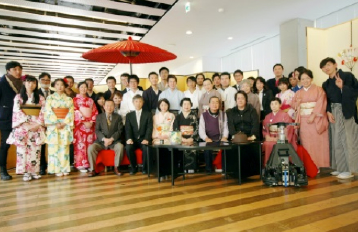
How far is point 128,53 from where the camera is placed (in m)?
4.37

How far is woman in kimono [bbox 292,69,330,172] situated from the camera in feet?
12.7

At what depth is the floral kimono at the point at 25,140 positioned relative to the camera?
13.6 feet

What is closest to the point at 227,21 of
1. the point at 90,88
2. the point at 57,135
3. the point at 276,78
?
the point at 276,78

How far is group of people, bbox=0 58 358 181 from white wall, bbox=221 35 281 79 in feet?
13.9

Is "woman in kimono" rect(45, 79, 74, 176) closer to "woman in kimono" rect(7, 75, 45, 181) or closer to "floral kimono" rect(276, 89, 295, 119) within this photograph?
"woman in kimono" rect(7, 75, 45, 181)

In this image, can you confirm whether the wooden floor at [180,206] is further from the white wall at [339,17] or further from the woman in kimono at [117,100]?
the white wall at [339,17]

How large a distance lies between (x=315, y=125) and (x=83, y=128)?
3707mm

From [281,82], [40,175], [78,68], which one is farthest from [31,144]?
[78,68]

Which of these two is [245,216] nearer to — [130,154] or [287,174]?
[287,174]

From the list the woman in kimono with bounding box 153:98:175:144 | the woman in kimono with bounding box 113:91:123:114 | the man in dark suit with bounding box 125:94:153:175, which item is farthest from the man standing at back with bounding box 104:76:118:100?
the woman in kimono with bounding box 153:98:175:144

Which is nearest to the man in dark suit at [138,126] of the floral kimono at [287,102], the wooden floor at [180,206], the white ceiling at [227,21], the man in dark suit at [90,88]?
the wooden floor at [180,206]

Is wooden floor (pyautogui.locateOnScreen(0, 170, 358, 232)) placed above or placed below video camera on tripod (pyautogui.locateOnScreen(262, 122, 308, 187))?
below

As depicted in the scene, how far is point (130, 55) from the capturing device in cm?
439

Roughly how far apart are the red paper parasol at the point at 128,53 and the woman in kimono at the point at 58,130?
0.76 m
